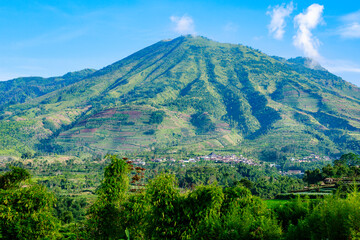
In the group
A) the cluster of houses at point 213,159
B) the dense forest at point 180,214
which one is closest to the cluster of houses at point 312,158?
the cluster of houses at point 213,159

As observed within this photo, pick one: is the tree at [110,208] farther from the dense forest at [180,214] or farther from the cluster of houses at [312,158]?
the cluster of houses at [312,158]

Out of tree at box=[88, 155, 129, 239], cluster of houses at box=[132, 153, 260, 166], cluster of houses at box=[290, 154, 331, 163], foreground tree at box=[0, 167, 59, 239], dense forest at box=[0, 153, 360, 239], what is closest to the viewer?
dense forest at box=[0, 153, 360, 239]

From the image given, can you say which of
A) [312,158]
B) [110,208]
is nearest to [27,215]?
[110,208]

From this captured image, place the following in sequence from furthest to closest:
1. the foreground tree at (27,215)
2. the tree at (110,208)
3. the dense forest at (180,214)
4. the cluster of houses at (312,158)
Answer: the cluster of houses at (312,158) → the tree at (110,208) → the foreground tree at (27,215) → the dense forest at (180,214)

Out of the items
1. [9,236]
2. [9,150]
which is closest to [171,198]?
[9,236]

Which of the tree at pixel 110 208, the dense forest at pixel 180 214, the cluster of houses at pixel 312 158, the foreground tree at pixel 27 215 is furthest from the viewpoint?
the cluster of houses at pixel 312 158

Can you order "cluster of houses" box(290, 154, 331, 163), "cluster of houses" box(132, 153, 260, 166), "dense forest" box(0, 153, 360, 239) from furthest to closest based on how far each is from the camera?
"cluster of houses" box(290, 154, 331, 163)
"cluster of houses" box(132, 153, 260, 166)
"dense forest" box(0, 153, 360, 239)

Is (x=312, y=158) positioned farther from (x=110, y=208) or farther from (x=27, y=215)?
(x=27, y=215)

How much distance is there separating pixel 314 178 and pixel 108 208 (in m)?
52.6

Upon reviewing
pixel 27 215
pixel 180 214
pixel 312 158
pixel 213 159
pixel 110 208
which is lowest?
pixel 312 158

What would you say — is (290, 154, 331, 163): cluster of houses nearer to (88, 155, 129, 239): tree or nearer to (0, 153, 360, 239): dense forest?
(0, 153, 360, 239): dense forest

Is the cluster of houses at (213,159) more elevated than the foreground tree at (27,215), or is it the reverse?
the foreground tree at (27,215)

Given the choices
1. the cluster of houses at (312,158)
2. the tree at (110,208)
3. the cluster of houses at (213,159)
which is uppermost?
the tree at (110,208)

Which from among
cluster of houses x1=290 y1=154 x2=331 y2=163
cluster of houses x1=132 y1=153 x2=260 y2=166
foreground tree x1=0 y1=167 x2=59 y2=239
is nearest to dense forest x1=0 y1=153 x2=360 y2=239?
foreground tree x1=0 y1=167 x2=59 y2=239
